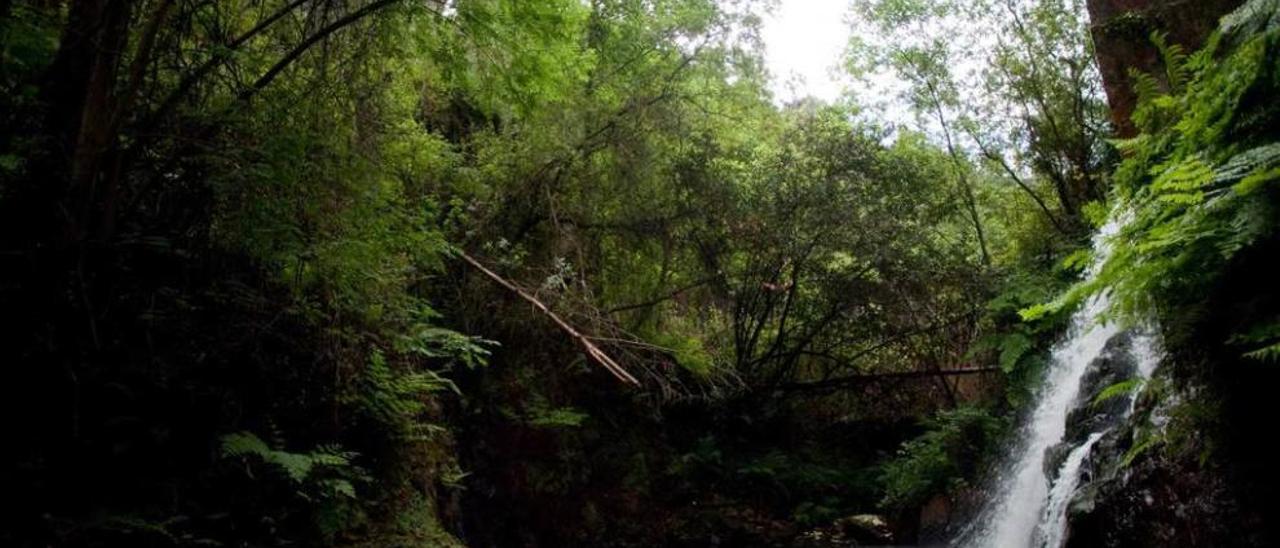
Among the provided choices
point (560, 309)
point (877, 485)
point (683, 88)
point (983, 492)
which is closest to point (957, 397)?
point (877, 485)

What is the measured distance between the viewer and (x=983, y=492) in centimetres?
905

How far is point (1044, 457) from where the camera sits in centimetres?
762

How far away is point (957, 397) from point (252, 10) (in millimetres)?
12442

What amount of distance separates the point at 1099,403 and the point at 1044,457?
3.02 feet

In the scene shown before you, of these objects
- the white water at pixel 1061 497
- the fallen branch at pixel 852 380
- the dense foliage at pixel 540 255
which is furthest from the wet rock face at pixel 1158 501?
the fallen branch at pixel 852 380

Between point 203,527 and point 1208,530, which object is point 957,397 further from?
point 203,527

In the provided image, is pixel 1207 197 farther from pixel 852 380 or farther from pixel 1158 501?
pixel 852 380

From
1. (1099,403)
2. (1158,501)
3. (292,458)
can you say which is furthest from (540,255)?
(1158,501)

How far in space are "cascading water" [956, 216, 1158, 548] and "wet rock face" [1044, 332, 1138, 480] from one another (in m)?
0.09

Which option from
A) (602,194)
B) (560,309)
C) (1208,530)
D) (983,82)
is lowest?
(1208,530)

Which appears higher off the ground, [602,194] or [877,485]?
[602,194]

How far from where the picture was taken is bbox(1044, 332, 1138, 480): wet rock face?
274 inches

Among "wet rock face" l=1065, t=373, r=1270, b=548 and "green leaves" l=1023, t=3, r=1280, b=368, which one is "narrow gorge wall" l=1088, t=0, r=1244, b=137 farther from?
"wet rock face" l=1065, t=373, r=1270, b=548

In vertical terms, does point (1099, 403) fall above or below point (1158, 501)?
above
